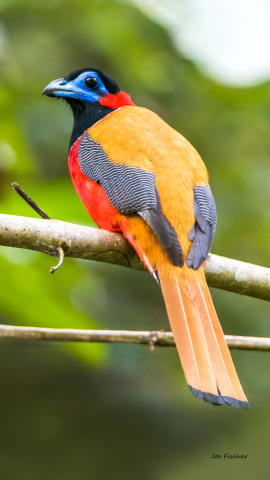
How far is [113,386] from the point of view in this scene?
14.5 ft

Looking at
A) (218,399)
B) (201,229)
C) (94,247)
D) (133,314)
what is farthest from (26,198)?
(133,314)

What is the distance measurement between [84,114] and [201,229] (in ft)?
4.70

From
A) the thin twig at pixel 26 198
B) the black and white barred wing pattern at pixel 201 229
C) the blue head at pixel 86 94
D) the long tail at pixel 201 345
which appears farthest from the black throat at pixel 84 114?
the long tail at pixel 201 345

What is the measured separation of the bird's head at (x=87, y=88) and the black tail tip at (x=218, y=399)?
2352mm

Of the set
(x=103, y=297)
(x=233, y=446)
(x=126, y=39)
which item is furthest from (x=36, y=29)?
(x=233, y=446)

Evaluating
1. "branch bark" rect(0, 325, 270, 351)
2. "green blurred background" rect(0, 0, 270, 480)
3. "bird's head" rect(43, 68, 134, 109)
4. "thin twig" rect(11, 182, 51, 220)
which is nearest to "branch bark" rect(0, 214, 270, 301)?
"thin twig" rect(11, 182, 51, 220)

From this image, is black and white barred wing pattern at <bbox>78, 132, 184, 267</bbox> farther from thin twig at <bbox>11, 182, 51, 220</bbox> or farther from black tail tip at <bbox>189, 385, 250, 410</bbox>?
black tail tip at <bbox>189, 385, 250, 410</bbox>

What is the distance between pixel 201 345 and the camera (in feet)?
7.30

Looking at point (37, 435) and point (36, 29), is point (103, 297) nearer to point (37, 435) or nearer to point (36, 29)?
point (37, 435)

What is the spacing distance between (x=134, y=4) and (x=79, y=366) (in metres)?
2.89

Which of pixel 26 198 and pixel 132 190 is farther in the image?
pixel 132 190

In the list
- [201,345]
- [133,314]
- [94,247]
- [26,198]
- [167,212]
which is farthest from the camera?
[133,314]

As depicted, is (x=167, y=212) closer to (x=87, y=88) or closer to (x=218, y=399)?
(x=218, y=399)

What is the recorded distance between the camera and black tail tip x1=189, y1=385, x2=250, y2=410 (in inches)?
78.9
